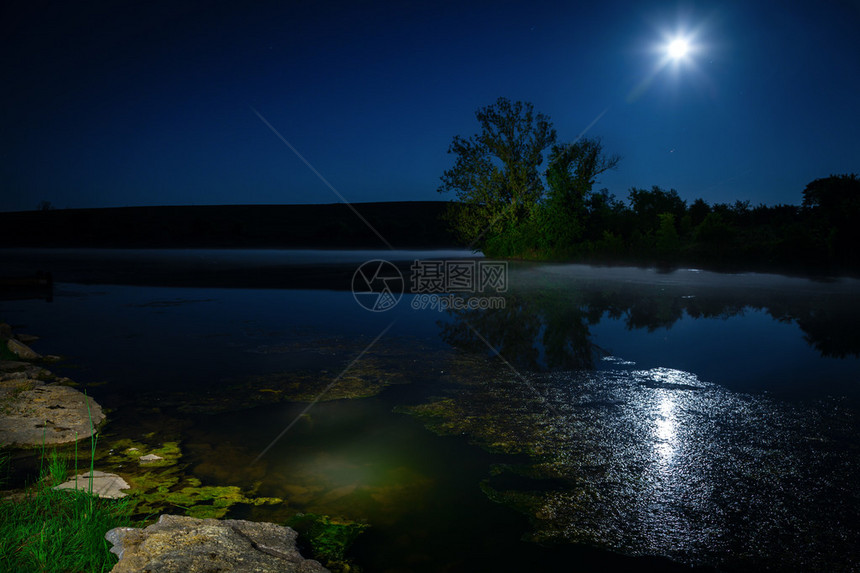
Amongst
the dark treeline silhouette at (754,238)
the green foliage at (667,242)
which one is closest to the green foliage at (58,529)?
the dark treeline silhouette at (754,238)

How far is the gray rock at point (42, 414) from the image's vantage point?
431 centimetres

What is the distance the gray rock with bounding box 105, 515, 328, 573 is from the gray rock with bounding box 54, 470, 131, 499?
2.52 ft

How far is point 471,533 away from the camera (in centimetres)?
306

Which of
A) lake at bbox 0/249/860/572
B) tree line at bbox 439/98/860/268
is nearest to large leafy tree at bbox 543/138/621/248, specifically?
tree line at bbox 439/98/860/268

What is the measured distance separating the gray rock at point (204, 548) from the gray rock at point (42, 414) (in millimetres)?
1987

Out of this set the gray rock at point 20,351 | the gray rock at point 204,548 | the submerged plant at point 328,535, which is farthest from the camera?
the gray rock at point 20,351

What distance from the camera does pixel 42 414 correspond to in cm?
473

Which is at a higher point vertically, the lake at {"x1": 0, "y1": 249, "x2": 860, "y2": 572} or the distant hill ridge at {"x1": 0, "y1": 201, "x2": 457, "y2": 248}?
the distant hill ridge at {"x1": 0, "y1": 201, "x2": 457, "y2": 248}

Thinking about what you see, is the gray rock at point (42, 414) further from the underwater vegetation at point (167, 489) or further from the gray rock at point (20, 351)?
the gray rock at point (20, 351)

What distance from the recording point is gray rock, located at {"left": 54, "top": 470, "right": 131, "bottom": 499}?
3309 mm

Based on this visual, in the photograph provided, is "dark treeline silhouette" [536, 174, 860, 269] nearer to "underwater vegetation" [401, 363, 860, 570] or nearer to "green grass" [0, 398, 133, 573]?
"underwater vegetation" [401, 363, 860, 570]

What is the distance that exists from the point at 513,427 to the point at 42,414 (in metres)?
4.45

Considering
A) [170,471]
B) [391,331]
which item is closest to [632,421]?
[170,471]

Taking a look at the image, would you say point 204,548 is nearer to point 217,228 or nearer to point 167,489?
point 167,489
